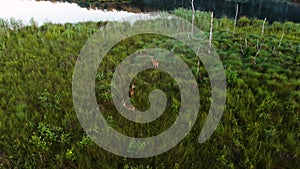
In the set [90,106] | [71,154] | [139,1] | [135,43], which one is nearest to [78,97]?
[90,106]

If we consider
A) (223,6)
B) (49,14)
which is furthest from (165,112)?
(223,6)

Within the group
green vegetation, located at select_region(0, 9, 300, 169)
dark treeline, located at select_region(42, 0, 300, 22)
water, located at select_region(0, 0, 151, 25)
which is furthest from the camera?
dark treeline, located at select_region(42, 0, 300, 22)

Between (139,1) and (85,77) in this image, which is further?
(139,1)

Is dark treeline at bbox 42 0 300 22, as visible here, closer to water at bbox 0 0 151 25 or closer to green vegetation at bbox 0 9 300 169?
water at bbox 0 0 151 25

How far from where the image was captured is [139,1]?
28.3 metres

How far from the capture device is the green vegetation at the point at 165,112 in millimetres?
5289

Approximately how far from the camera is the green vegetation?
5289 millimetres

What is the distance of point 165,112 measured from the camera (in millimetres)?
6656

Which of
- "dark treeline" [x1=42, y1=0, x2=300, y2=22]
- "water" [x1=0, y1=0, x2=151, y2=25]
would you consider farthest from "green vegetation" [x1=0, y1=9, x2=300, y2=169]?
"dark treeline" [x1=42, y1=0, x2=300, y2=22]

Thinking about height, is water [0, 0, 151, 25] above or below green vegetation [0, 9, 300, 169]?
above

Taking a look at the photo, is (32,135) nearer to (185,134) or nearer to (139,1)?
(185,134)

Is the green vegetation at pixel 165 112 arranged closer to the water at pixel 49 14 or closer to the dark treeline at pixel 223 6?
the water at pixel 49 14

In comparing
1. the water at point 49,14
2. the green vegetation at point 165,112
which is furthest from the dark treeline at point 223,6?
the green vegetation at point 165,112

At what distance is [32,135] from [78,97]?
1.62 meters
